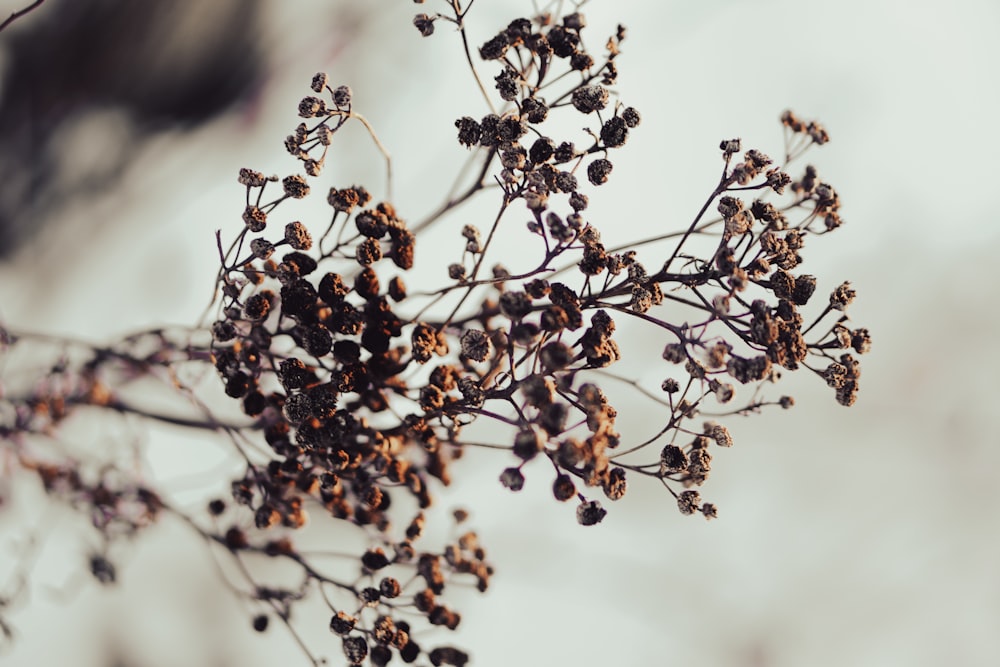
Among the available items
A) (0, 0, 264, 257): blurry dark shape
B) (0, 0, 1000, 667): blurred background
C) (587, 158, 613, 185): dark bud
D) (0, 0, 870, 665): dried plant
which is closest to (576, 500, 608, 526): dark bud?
(0, 0, 870, 665): dried plant

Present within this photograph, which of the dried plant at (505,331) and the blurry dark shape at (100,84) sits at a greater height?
the blurry dark shape at (100,84)

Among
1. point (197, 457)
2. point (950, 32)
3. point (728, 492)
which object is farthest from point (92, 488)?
point (950, 32)

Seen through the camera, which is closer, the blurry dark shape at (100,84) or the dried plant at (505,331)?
the dried plant at (505,331)

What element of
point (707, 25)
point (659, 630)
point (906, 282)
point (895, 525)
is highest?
point (707, 25)

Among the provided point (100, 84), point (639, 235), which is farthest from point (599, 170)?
point (100, 84)

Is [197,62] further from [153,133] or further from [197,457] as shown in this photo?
[197,457]

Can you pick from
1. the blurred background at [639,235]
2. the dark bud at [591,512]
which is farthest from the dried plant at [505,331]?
the blurred background at [639,235]

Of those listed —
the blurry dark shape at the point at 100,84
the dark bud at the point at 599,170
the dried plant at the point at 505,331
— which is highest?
the blurry dark shape at the point at 100,84

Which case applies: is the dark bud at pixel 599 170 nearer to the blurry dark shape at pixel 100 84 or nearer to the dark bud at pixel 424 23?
the dark bud at pixel 424 23
